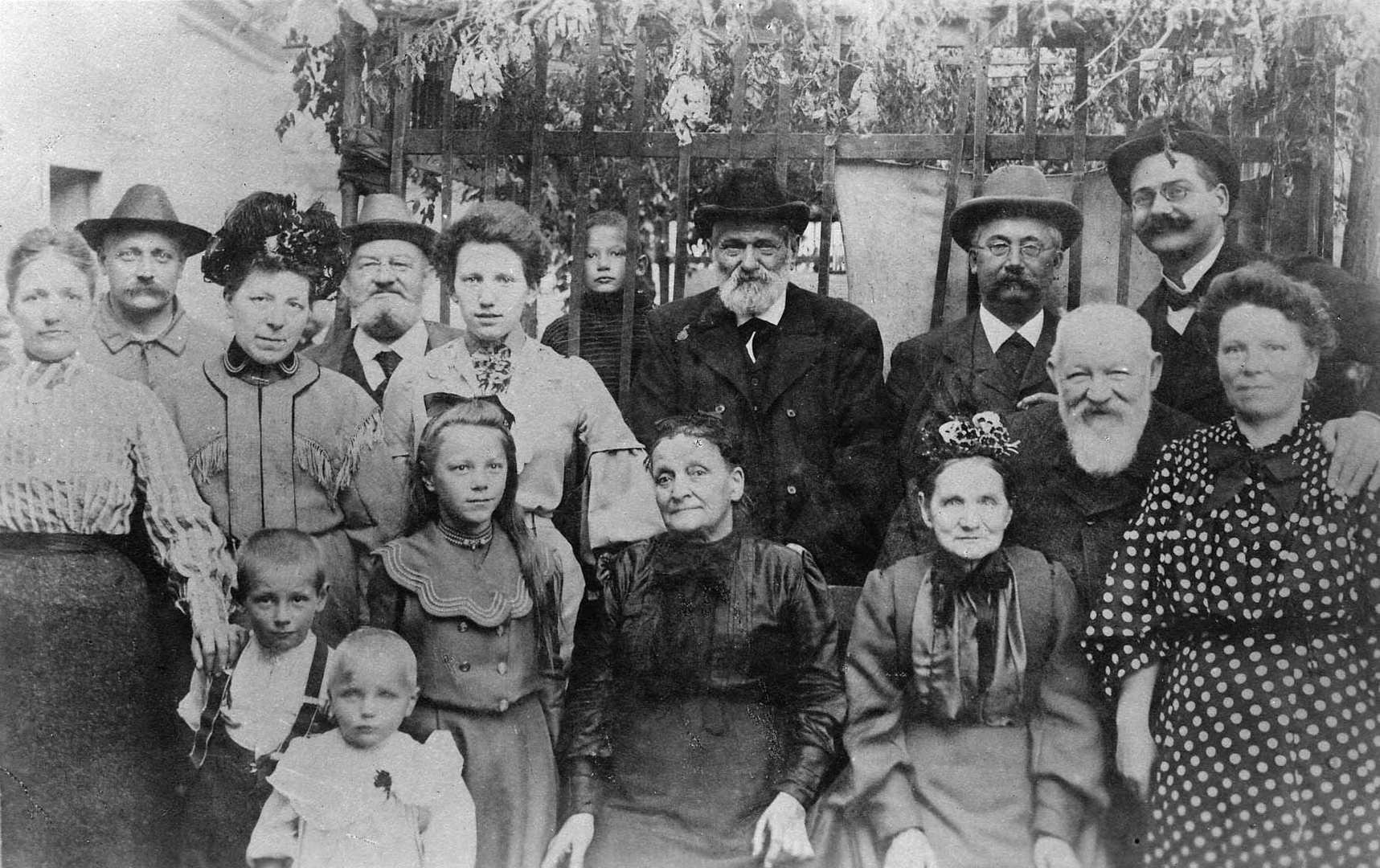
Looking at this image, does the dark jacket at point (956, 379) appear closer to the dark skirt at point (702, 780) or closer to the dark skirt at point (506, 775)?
the dark skirt at point (702, 780)

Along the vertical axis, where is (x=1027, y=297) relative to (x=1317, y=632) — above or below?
above

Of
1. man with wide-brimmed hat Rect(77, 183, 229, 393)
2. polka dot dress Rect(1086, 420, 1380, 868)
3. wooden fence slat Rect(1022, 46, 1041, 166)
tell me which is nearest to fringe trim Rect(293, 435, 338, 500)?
man with wide-brimmed hat Rect(77, 183, 229, 393)

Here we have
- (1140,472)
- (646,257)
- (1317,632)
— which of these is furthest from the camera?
(646,257)

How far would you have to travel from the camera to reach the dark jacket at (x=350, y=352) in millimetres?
4145

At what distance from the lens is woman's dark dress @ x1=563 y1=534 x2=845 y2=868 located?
12.5 ft

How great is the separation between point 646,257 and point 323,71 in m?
1.40

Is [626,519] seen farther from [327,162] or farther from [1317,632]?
[1317,632]

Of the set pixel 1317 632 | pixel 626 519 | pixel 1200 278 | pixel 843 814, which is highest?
pixel 1200 278

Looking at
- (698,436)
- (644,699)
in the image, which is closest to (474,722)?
(644,699)

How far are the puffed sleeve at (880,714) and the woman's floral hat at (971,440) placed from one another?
1.33ft

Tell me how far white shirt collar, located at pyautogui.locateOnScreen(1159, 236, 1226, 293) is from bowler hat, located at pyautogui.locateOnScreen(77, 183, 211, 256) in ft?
11.4

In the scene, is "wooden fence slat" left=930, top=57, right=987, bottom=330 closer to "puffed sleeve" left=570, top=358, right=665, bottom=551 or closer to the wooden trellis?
the wooden trellis

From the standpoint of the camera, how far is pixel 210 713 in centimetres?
406

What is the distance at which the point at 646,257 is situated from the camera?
13.5 ft
